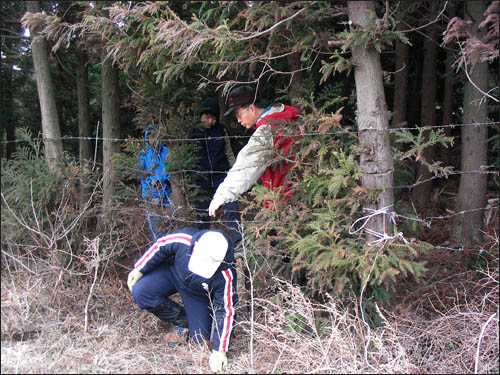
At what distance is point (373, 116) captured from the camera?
3.84 meters

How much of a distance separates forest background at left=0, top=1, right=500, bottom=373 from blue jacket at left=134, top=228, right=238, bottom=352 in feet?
0.65

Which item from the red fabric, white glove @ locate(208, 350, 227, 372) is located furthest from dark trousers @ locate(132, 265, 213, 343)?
the red fabric

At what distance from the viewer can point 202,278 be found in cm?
348

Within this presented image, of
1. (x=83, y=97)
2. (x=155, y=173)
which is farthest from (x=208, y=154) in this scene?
(x=83, y=97)

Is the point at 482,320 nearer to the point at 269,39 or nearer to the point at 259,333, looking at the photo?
the point at 259,333

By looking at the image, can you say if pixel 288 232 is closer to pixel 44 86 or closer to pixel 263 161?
pixel 263 161

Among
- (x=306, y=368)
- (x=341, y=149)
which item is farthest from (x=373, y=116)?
(x=306, y=368)

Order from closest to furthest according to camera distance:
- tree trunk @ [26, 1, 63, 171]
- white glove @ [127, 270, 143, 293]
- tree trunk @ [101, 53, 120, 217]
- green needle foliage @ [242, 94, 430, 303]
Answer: green needle foliage @ [242, 94, 430, 303], white glove @ [127, 270, 143, 293], tree trunk @ [26, 1, 63, 171], tree trunk @ [101, 53, 120, 217]

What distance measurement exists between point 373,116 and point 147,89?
9.08 ft

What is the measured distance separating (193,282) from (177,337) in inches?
22.6

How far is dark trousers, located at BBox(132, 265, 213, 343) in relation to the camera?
12.2 feet

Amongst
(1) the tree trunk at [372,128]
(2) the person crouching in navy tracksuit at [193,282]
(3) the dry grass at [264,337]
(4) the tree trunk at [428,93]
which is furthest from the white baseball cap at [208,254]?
(4) the tree trunk at [428,93]

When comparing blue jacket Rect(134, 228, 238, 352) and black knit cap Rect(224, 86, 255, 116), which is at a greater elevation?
black knit cap Rect(224, 86, 255, 116)

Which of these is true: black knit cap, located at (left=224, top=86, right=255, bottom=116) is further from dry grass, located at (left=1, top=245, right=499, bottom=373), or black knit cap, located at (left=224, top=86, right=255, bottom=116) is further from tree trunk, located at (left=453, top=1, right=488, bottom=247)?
tree trunk, located at (left=453, top=1, right=488, bottom=247)
